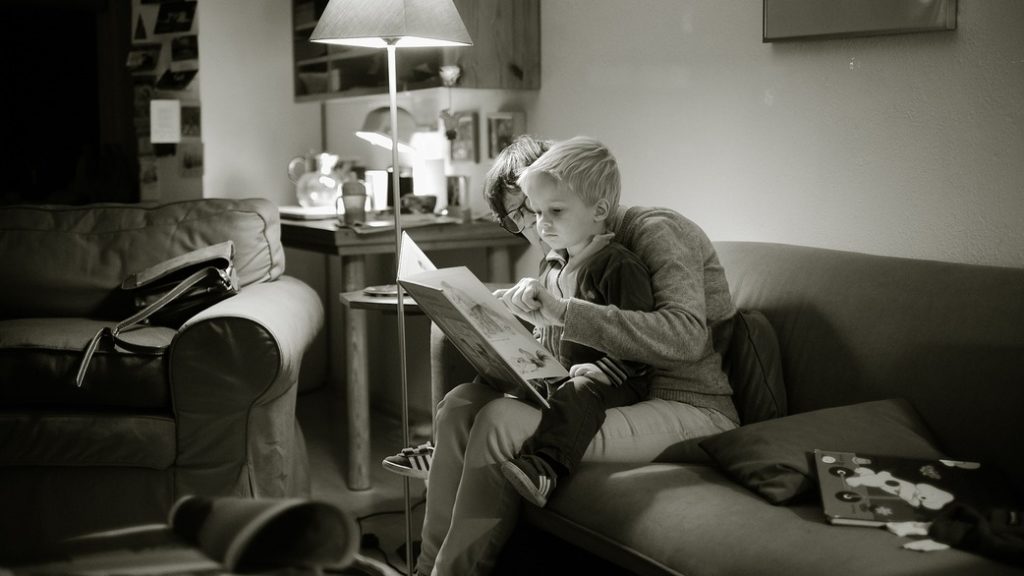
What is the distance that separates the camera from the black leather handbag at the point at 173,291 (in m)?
2.61

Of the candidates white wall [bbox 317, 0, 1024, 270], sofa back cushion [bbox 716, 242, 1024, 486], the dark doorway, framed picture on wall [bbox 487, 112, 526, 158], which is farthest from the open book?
the dark doorway

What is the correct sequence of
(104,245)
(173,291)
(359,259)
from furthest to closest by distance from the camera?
(359,259), (104,245), (173,291)

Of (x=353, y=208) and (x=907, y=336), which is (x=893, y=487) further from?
(x=353, y=208)

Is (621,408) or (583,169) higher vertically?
(583,169)

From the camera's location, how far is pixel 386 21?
7.48 ft

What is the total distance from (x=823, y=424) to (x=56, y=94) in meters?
4.93

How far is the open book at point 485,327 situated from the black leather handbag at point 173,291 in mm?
976

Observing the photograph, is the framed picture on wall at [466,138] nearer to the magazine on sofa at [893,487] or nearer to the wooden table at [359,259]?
the wooden table at [359,259]

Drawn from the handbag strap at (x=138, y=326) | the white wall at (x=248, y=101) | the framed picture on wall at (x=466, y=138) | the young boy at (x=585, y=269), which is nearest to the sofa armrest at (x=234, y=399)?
the handbag strap at (x=138, y=326)

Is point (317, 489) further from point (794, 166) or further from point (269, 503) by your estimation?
point (269, 503)

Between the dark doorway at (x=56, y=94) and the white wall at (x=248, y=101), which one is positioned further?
the dark doorway at (x=56, y=94)

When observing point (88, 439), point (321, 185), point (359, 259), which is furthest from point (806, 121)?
point (321, 185)

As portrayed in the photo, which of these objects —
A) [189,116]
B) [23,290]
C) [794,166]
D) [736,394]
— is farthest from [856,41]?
[189,116]

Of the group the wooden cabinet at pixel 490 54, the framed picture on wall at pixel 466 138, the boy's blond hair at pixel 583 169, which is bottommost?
the boy's blond hair at pixel 583 169
